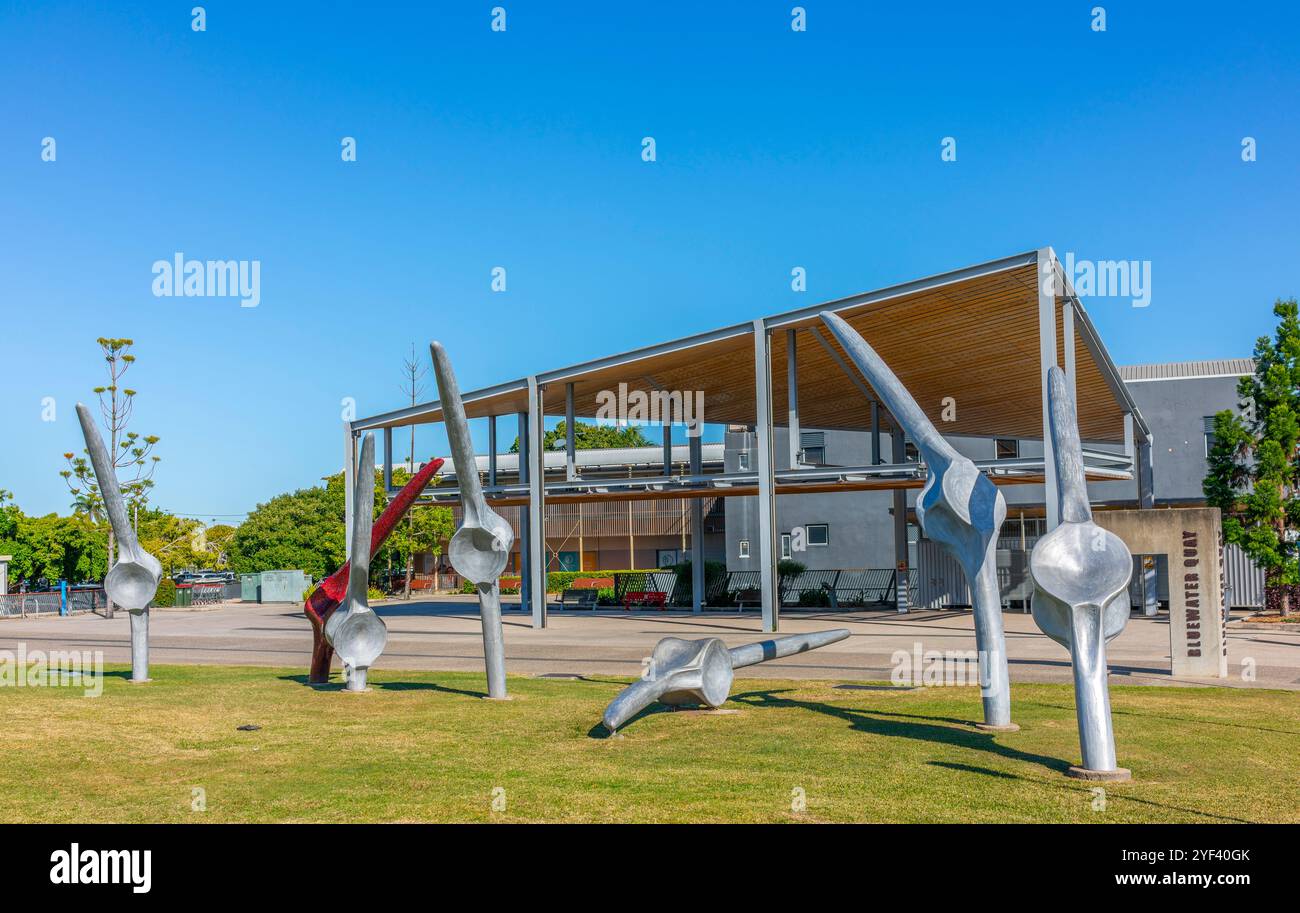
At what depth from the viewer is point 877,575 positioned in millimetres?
42031

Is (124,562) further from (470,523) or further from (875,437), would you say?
(875,437)

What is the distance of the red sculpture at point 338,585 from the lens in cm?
1492

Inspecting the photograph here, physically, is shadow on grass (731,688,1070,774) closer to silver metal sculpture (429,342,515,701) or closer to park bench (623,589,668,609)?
silver metal sculpture (429,342,515,701)

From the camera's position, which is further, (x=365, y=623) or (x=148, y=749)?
(x=365, y=623)

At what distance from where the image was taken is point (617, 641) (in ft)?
79.5

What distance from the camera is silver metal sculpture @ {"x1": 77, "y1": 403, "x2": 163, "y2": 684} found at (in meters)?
15.6

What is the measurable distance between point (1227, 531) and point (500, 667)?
23.8 meters

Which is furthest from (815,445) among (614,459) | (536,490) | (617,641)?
(617,641)

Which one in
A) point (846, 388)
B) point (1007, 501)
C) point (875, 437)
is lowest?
point (1007, 501)

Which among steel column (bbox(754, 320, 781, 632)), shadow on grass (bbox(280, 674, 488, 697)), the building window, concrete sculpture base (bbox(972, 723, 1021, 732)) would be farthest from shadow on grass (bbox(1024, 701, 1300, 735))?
the building window

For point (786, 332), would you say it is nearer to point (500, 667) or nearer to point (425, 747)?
point (500, 667)

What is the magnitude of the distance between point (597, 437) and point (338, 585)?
221 feet

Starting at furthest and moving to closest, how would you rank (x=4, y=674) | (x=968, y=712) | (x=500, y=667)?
(x=4, y=674) → (x=500, y=667) → (x=968, y=712)
